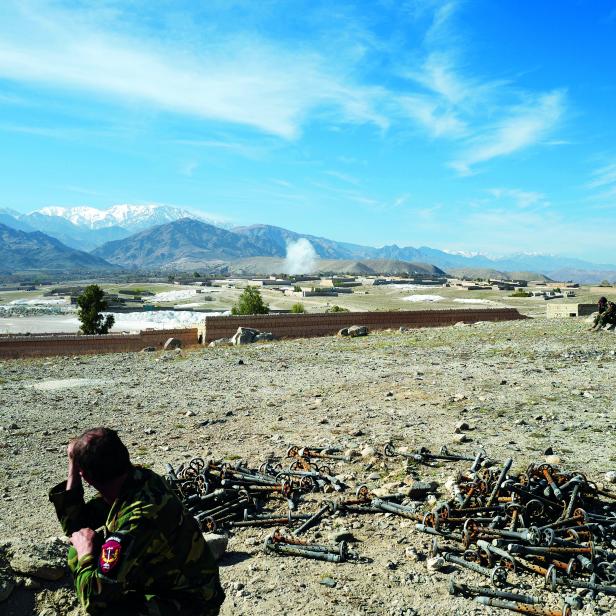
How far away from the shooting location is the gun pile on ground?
556 centimetres

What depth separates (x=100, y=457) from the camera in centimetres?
328

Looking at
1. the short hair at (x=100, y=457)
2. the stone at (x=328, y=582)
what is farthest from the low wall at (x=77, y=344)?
the short hair at (x=100, y=457)

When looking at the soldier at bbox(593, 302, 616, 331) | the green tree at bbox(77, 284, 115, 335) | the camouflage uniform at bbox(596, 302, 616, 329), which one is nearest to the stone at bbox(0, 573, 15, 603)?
the soldier at bbox(593, 302, 616, 331)

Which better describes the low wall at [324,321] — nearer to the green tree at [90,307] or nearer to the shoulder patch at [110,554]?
the green tree at [90,307]

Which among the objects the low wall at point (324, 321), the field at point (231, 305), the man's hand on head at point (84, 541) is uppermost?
the man's hand on head at point (84, 541)

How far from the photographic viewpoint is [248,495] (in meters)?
7.32

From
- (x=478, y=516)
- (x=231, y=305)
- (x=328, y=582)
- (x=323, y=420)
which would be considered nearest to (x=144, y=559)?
(x=328, y=582)

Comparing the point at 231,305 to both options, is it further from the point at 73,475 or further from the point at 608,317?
the point at 73,475

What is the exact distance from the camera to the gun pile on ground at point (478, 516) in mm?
5559

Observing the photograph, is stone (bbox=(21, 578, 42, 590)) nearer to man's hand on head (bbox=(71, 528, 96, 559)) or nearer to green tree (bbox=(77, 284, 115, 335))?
man's hand on head (bbox=(71, 528, 96, 559))

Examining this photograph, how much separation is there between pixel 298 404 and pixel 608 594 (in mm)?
7911

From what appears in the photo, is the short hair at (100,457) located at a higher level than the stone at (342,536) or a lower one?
higher

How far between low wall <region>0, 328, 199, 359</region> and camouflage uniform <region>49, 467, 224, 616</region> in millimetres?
24725

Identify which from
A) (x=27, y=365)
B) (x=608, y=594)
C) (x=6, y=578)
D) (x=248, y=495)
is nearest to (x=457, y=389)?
(x=248, y=495)
